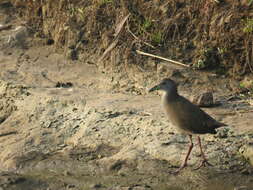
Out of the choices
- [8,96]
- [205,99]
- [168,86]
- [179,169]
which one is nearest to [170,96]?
[168,86]

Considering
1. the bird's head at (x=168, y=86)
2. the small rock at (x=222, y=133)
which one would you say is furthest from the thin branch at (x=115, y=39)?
the small rock at (x=222, y=133)

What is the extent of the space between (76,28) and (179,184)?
418cm

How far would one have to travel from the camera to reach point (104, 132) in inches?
307

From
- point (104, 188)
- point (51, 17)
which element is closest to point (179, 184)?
point (104, 188)

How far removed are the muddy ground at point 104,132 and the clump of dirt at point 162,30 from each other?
0.26 meters

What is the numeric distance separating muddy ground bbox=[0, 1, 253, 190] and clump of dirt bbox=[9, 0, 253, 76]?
0.26 m

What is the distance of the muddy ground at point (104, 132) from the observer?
22.6ft

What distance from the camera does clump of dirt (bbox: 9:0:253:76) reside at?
355 inches

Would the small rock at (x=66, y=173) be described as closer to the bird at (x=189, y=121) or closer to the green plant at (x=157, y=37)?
the bird at (x=189, y=121)

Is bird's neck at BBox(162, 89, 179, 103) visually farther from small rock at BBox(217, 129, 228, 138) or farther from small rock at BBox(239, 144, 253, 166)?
small rock at BBox(239, 144, 253, 166)

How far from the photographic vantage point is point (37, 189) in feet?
22.9

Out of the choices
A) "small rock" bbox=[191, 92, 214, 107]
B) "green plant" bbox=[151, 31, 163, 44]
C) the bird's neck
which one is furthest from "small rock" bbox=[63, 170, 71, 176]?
"green plant" bbox=[151, 31, 163, 44]

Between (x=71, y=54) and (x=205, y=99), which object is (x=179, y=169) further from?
(x=71, y=54)

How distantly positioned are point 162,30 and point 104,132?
232cm
